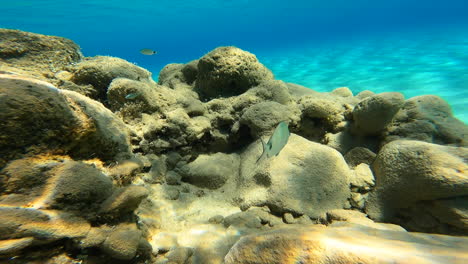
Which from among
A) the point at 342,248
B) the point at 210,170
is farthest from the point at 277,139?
the point at 210,170

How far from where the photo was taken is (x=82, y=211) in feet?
5.52

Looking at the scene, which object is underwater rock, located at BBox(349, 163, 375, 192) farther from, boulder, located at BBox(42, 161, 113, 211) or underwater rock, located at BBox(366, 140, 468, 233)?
boulder, located at BBox(42, 161, 113, 211)

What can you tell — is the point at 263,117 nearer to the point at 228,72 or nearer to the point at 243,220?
the point at 228,72

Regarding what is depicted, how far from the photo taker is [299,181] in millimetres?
2939

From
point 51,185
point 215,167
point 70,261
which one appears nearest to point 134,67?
point 215,167

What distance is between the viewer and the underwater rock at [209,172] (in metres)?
3.27

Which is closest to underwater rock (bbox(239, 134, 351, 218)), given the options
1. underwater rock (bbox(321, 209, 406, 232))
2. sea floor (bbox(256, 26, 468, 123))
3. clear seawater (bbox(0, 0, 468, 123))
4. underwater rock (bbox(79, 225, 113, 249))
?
underwater rock (bbox(321, 209, 406, 232))

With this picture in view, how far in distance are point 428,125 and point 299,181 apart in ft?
7.63

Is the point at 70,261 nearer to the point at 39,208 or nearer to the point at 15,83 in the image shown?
the point at 39,208

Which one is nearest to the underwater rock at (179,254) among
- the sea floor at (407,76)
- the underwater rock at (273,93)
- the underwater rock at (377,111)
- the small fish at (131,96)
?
the small fish at (131,96)

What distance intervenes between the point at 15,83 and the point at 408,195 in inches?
159

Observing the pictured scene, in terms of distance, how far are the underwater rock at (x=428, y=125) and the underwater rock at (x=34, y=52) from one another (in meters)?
5.95

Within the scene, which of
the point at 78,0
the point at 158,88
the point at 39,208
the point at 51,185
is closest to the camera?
the point at 39,208

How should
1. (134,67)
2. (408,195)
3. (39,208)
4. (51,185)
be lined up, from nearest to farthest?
1. (39,208)
2. (51,185)
3. (408,195)
4. (134,67)
